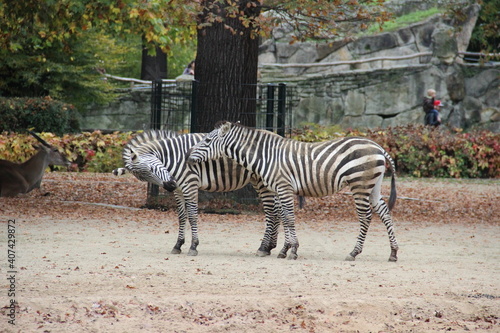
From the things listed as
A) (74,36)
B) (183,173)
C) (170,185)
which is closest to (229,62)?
(74,36)

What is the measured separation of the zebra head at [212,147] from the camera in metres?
9.03

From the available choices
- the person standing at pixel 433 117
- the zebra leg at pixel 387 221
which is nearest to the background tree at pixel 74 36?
the zebra leg at pixel 387 221

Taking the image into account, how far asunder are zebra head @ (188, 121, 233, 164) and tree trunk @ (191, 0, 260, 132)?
153 inches

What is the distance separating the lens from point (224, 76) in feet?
43.0

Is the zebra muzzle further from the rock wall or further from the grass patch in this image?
the grass patch

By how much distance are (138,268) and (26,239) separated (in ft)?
8.72

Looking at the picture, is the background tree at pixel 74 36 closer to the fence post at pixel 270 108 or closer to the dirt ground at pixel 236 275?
the fence post at pixel 270 108

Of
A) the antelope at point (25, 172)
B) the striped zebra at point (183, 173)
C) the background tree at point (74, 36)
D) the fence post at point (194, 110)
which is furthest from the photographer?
the antelope at point (25, 172)

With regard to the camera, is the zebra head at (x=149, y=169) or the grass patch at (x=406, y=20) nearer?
the zebra head at (x=149, y=169)

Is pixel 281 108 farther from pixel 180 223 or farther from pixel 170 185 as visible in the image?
pixel 170 185

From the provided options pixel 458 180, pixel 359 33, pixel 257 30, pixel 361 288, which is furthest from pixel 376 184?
pixel 359 33

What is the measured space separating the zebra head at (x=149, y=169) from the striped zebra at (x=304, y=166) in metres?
0.39

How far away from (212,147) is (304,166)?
1217 mm

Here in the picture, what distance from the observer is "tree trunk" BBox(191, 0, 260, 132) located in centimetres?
1304
